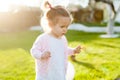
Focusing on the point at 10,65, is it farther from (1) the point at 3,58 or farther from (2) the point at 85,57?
(2) the point at 85,57

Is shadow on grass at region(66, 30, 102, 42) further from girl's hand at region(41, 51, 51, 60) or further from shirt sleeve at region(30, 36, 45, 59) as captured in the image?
girl's hand at region(41, 51, 51, 60)

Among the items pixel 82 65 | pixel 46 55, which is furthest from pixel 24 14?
pixel 46 55

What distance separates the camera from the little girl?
4.61m

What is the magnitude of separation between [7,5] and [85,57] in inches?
554

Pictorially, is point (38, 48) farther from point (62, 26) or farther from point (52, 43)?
point (62, 26)

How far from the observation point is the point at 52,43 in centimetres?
471

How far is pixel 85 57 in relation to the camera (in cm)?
1054

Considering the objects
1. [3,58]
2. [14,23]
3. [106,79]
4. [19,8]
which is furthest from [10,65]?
[19,8]

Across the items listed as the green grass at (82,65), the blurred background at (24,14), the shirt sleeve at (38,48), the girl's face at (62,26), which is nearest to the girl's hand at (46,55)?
the shirt sleeve at (38,48)

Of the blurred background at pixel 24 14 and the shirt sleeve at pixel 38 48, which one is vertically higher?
the blurred background at pixel 24 14

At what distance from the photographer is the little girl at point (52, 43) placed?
4.61 meters

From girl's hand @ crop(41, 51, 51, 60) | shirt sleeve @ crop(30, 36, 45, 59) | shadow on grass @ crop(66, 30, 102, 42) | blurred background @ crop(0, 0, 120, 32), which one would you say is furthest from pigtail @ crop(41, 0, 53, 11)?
blurred background @ crop(0, 0, 120, 32)

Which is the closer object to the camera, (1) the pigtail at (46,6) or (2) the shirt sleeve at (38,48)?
(2) the shirt sleeve at (38,48)

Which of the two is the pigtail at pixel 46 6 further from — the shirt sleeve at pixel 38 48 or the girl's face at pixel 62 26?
the shirt sleeve at pixel 38 48
